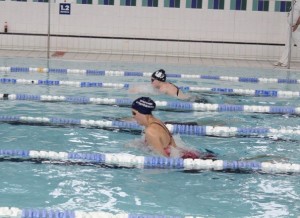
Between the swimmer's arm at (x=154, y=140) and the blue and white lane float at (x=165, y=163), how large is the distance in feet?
0.30

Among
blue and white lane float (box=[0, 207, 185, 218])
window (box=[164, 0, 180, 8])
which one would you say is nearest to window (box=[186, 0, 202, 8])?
window (box=[164, 0, 180, 8])

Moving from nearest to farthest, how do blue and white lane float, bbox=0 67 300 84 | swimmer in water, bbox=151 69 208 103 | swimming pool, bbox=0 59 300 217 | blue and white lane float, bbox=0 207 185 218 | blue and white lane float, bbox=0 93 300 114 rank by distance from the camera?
blue and white lane float, bbox=0 207 185 218, swimming pool, bbox=0 59 300 217, blue and white lane float, bbox=0 93 300 114, swimmer in water, bbox=151 69 208 103, blue and white lane float, bbox=0 67 300 84

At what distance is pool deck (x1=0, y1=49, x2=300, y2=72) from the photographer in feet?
44.7

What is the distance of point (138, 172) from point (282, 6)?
10.2 metres

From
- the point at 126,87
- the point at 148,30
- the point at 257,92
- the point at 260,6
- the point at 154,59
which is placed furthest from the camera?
A: the point at 148,30

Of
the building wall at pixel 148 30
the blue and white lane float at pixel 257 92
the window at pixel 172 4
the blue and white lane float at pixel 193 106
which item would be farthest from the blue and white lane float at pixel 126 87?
the window at pixel 172 4

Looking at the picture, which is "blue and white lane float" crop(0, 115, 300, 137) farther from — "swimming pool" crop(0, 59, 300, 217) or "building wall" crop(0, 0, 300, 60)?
"building wall" crop(0, 0, 300, 60)

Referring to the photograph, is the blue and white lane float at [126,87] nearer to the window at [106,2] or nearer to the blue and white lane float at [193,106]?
the blue and white lane float at [193,106]

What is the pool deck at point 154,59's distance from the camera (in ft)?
44.7

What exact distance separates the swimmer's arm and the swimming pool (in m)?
0.20

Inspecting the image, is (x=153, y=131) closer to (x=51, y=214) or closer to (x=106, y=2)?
(x=51, y=214)

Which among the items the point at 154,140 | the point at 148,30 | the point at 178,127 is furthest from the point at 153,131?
the point at 148,30

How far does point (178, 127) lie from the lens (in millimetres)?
7422

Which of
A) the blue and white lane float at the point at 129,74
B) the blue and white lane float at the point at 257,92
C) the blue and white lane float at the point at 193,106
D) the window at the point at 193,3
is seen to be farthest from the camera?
the window at the point at 193,3
